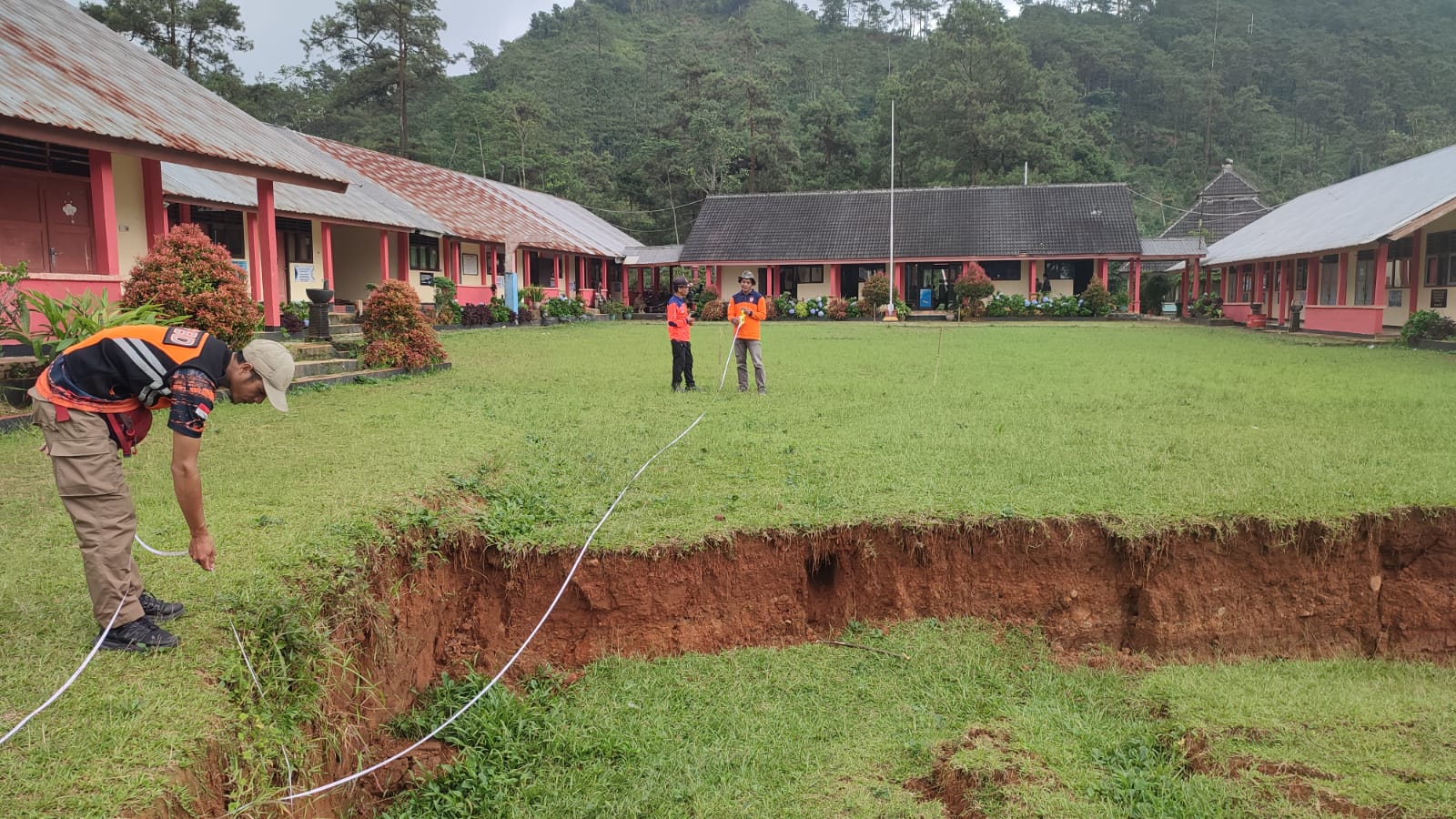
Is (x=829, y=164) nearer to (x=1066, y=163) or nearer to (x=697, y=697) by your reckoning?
(x=1066, y=163)

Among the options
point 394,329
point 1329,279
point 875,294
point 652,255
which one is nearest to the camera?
point 394,329

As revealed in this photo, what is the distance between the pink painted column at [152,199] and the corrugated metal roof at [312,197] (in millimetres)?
1519

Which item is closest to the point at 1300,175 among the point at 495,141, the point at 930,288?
the point at 930,288

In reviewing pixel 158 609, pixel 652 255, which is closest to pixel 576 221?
pixel 652 255

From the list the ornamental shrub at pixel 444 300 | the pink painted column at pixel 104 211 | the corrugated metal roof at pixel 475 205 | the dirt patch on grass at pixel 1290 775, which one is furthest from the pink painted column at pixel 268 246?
the dirt patch on grass at pixel 1290 775

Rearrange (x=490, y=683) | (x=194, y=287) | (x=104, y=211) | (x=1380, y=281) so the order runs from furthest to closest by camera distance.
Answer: (x=1380, y=281)
(x=104, y=211)
(x=194, y=287)
(x=490, y=683)

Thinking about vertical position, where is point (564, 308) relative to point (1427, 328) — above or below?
above

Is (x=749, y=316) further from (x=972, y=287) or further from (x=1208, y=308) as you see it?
(x=1208, y=308)

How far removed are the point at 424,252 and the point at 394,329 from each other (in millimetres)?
13749

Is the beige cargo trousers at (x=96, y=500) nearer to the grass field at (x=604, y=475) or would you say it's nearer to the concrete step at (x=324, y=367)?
the grass field at (x=604, y=475)

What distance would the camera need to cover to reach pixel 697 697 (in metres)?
4.92

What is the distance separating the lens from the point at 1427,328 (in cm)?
1919

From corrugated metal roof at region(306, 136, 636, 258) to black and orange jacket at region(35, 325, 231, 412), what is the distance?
910 inches

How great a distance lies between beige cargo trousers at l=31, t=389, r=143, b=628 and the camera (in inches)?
142
